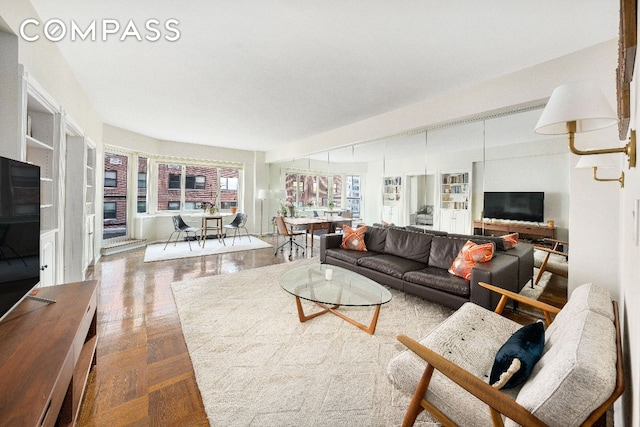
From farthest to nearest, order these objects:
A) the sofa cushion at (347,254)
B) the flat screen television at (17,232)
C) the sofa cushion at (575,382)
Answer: the sofa cushion at (347,254)
the flat screen television at (17,232)
the sofa cushion at (575,382)

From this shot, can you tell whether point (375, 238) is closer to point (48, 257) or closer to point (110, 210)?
point (48, 257)

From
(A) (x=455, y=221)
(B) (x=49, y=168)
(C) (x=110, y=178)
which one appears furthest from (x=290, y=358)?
(C) (x=110, y=178)

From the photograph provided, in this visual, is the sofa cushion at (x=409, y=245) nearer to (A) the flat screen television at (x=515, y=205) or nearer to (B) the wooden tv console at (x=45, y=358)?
(A) the flat screen television at (x=515, y=205)

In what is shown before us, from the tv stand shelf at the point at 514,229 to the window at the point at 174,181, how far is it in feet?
22.5

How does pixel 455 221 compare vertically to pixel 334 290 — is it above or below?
above

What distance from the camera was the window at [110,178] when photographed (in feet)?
18.5

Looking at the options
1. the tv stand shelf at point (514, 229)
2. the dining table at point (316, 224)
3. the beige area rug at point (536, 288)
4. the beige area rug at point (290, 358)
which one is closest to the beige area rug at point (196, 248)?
the dining table at point (316, 224)

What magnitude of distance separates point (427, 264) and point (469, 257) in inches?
26.1

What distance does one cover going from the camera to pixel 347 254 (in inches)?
147

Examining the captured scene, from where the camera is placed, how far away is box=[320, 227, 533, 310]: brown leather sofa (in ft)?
8.08

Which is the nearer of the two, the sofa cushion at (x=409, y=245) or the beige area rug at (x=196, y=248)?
the sofa cushion at (x=409, y=245)

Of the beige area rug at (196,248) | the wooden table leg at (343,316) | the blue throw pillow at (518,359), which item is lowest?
the wooden table leg at (343,316)

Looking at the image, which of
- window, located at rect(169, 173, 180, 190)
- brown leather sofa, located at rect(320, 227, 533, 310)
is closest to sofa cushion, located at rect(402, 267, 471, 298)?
brown leather sofa, located at rect(320, 227, 533, 310)

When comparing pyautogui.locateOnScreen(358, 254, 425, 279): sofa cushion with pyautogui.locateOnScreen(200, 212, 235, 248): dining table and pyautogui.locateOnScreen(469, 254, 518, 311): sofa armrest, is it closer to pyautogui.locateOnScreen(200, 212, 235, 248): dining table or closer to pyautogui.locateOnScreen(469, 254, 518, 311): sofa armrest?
pyautogui.locateOnScreen(469, 254, 518, 311): sofa armrest
